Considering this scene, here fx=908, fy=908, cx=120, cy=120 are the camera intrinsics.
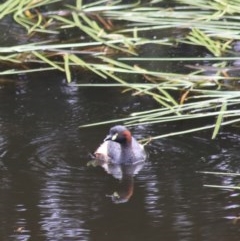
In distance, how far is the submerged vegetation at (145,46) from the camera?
6930mm

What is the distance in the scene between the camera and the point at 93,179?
605 centimetres

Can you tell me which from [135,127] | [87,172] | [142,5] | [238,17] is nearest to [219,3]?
[238,17]

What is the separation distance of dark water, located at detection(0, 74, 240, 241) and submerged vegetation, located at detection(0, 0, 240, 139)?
0.19 m

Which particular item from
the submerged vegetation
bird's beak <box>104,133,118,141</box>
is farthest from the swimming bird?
the submerged vegetation

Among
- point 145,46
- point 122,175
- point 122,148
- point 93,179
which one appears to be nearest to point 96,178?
point 93,179

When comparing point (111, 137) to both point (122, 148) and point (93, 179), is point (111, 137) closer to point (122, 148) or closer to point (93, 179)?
point (122, 148)

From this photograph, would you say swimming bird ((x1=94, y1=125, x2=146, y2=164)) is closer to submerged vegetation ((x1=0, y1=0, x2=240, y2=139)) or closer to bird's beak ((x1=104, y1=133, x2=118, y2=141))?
bird's beak ((x1=104, y1=133, x2=118, y2=141))

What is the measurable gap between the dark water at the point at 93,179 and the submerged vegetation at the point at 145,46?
191mm

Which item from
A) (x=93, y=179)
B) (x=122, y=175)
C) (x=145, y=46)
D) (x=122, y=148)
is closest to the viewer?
(x=93, y=179)

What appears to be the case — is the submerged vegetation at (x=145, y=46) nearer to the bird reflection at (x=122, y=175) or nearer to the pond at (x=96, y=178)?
the pond at (x=96, y=178)

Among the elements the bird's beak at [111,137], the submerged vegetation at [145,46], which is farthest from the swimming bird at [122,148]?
the submerged vegetation at [145,46]

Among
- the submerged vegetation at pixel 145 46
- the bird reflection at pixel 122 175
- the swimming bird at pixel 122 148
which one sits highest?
the submerged vegetation at pixel 145 46

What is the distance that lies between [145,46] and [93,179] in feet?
9.03

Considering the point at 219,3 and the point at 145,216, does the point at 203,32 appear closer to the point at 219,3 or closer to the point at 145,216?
the point at 219,3
